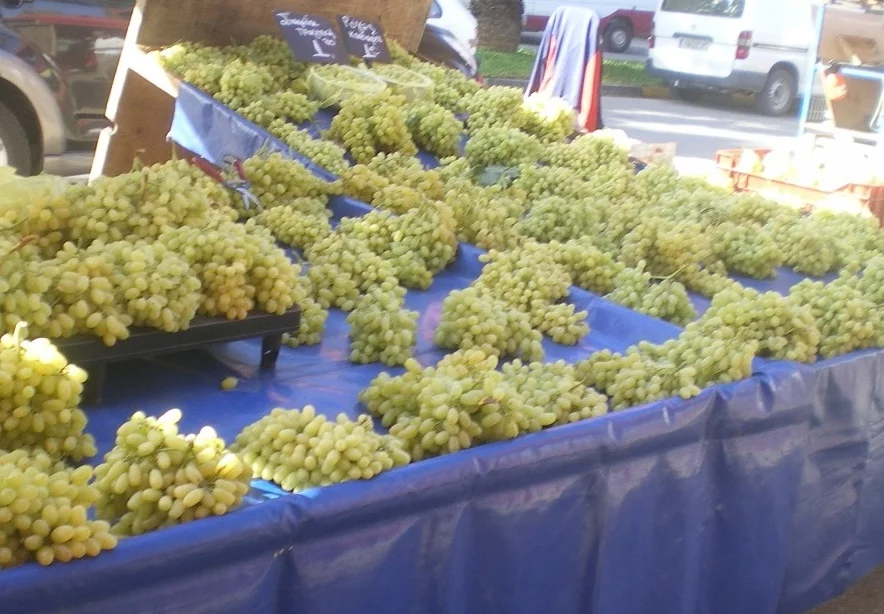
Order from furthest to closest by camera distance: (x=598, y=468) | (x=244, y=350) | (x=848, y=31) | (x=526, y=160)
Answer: (x=848, y=31) → (x=526, y=160) → (x=244, y=350) → (x=598, y=468)

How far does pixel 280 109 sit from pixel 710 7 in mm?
12179

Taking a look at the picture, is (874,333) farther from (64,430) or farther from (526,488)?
(64,430)

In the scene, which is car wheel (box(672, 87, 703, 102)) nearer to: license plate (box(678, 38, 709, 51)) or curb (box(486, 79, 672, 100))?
curb (box(486, 79, 672, 100))

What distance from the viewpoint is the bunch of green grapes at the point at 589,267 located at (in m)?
2.83

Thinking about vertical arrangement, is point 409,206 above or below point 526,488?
above

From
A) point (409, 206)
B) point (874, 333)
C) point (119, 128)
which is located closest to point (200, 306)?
point (409, 206)

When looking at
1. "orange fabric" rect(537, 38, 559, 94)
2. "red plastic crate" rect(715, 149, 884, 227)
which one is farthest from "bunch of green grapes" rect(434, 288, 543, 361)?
"orange fabric" rect(537, 38, 559, 94)

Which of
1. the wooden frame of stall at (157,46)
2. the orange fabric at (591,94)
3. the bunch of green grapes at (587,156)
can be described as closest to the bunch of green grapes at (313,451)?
the bunch of green grapes at (587,156)

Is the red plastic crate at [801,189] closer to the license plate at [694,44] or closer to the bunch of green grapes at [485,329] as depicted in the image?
the bunch of green grapes at [485,329]

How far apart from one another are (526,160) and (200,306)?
2.16 meters

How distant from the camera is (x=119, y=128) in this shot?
4.27 m

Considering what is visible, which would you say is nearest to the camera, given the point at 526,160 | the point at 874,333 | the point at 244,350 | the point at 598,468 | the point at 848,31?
the point at 598,468

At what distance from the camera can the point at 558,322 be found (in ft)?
8.14

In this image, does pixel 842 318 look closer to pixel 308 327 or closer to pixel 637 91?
pixel 308 327
